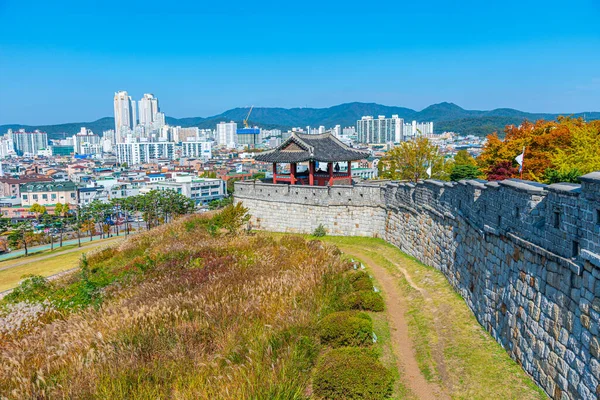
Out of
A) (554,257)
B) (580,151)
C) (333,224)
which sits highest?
(580,151)

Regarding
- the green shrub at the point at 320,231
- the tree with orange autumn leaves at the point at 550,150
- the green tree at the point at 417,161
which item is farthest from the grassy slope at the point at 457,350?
the green tree at the point at 417,161

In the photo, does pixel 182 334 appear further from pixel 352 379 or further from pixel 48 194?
pixel 48 194

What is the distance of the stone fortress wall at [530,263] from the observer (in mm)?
6262

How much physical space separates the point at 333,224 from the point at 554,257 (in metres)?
16.6

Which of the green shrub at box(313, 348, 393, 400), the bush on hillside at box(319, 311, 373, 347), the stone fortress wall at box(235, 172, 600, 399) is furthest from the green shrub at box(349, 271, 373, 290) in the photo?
the green shrub at box(313, 348, 393, 400)

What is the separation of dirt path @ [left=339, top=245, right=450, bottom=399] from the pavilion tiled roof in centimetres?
1052

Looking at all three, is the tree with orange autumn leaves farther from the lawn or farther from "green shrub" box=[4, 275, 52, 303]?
the lawn

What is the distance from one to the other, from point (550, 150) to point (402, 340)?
62.3 ft

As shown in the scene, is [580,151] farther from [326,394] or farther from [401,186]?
[326,394]

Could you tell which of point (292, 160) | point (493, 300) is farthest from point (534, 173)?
point (493, 300)

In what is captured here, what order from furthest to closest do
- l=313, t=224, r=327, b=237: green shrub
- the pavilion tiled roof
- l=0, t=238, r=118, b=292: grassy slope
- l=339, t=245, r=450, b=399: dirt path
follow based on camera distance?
the pavilion tiled roof → l=0, t=238, r=118, b=292: grassy slope → l=313, t=224, r=327, b=237: green shrub → l=339, t=245, r=450, b=399: dirt path

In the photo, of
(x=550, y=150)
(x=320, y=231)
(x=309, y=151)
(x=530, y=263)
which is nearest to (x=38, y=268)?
(x=320, y=231)

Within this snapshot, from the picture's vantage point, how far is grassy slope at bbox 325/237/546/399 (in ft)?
25.6

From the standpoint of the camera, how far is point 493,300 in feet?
32.1
